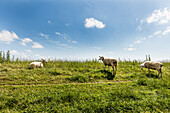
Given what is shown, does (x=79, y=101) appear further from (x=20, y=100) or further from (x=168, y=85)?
(x=168, y=85)

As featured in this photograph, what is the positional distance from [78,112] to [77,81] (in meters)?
4.50

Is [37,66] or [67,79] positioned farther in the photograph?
[37,66]

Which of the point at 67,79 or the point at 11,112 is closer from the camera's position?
the point at 11,112

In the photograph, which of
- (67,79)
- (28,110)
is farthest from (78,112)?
(67,79)

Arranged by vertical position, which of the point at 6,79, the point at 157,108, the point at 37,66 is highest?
the point at 37,66

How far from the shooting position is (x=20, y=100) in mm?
4684

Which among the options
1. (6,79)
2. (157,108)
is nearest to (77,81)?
(157,108)

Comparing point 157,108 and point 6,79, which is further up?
point 6,79

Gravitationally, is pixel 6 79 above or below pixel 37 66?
below

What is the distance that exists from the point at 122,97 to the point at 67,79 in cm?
528

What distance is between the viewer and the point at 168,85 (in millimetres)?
6957

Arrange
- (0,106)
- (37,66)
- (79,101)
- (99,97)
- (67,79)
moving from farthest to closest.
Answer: (37,66) → (67,79) → (99,97) → (79,101) → (0,106)

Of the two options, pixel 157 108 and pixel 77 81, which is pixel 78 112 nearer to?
pixel 157 108

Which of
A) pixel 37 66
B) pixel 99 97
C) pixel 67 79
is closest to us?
pixel 99 97
